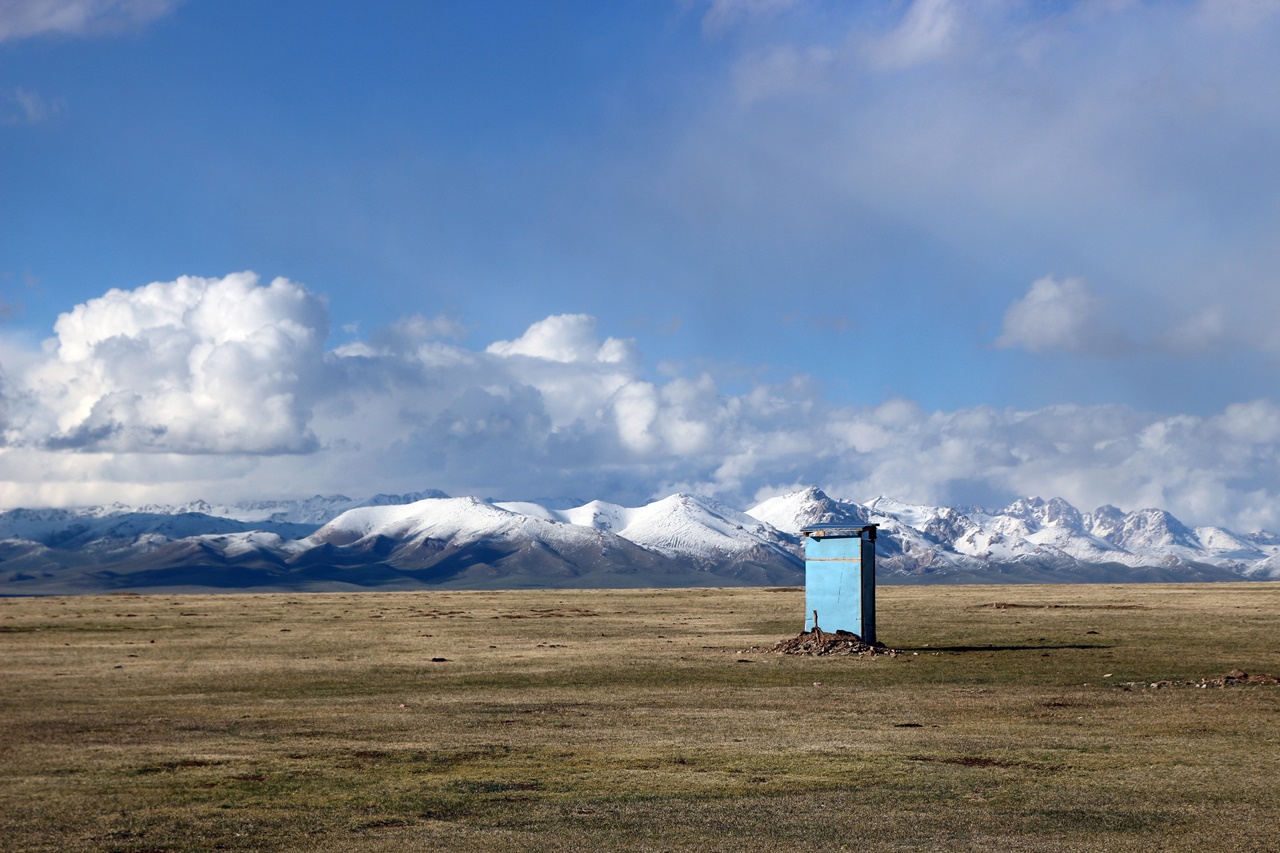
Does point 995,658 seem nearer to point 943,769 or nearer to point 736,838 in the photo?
point 943,769

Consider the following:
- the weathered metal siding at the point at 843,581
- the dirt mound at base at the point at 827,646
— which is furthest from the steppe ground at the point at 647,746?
the weathered metal siding at the point at 843,581

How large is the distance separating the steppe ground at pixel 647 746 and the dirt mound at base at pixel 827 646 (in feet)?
5.20

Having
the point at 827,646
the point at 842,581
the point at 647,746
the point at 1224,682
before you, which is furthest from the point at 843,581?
the point at 647,746

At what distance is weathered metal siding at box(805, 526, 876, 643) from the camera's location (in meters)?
56.8

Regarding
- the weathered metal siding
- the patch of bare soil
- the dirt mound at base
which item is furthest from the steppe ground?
the weathered metal siding

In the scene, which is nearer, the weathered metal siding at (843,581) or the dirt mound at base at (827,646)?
the dirt mound at base at (827,646)

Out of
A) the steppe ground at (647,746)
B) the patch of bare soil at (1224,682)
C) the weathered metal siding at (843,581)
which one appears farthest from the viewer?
the weathered metal siding at (843,581)

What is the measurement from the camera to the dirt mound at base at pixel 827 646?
53531mm

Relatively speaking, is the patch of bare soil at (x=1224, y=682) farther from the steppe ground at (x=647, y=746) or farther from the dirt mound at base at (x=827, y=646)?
the dirt mound at base at (x=827, y=646)

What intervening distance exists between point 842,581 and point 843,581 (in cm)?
5

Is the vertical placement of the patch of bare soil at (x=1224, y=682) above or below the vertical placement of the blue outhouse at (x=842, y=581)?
below

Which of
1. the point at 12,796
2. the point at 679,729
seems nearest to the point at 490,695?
the point at 679,729

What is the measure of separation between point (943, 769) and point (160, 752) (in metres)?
18.7

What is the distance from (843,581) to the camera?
58062 mm
